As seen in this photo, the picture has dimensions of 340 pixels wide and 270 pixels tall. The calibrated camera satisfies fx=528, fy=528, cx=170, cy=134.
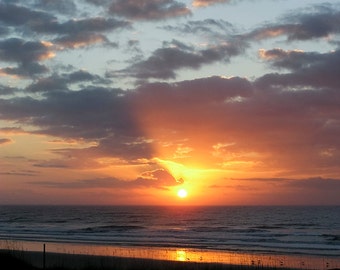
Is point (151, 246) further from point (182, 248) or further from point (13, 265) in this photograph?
point (13, 265)

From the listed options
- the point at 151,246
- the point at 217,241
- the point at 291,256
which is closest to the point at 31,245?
the point at 151,246

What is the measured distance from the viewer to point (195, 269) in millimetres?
25250

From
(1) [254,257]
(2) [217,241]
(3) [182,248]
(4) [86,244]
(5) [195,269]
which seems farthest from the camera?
(2) [217,241]

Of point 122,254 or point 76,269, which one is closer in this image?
point 76,269

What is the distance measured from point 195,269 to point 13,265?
27.5 feet

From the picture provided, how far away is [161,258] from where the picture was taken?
34438 millimetres

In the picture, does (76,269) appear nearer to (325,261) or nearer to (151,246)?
(325,261)

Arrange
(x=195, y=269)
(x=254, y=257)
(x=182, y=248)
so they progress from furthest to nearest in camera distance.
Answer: (x=182, y=248), (x=254, y=257), (x=195, y=269)

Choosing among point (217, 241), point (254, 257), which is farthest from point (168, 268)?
point (217, 241)

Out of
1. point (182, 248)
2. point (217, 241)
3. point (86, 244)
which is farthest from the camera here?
point (217, 241)

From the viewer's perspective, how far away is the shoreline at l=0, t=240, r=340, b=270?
98.2 feet

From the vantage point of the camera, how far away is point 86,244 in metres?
46.4

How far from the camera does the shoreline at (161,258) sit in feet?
98.2

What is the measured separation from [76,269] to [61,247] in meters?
19.6
